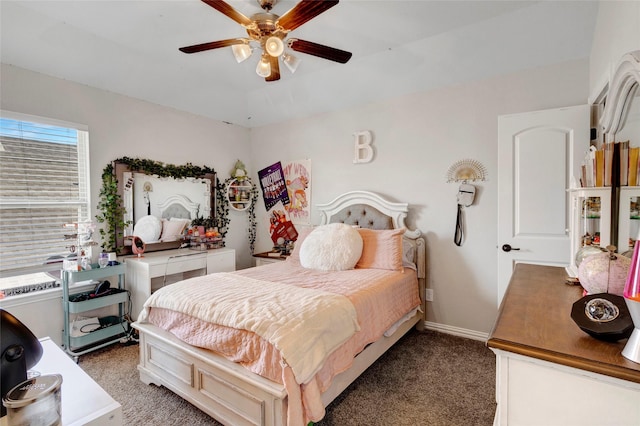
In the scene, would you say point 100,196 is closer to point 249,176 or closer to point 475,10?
point 249,176

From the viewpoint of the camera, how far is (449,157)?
3.02 meters

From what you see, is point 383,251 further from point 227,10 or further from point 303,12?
point 227,10

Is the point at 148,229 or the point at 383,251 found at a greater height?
the point at 148,229

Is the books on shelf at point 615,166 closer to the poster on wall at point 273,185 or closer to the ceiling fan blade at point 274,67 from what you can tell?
the ceiling fan blade at point 274,67

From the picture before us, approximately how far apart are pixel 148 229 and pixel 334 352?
8.71 ft

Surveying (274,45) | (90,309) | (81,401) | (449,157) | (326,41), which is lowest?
(90,309)

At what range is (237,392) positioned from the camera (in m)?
1.64

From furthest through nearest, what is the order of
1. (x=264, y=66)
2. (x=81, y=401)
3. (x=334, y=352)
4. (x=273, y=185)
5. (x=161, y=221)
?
(x=273, y=185)
(x=161, y=221)
(x=264, y=66)
(x=334, y=352)
(x=81, y=401)

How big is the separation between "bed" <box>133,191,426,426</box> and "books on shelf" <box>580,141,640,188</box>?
142cm

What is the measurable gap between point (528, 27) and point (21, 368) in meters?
3.44

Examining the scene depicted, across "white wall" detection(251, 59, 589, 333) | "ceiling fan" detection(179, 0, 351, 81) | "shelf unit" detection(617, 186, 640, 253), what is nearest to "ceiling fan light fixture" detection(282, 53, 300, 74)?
"ceiling fan" detection(179, 0, 351, 81)

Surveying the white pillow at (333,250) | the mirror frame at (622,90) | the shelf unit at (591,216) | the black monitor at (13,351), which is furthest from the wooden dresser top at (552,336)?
the white pillow at (333,250)

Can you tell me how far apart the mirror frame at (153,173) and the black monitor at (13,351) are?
97.7 inches

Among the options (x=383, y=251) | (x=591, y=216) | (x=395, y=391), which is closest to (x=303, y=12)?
(x=591, y=216)
